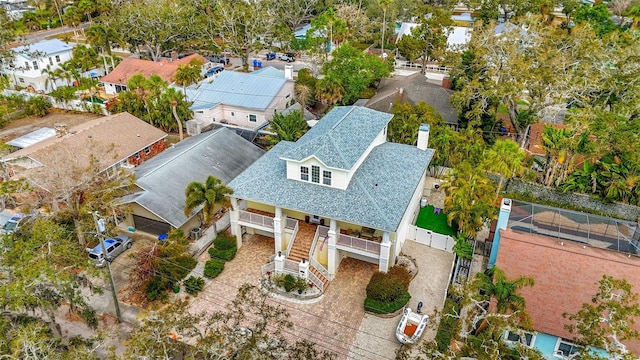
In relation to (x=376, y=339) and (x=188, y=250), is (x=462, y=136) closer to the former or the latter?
(x=376, y=339)

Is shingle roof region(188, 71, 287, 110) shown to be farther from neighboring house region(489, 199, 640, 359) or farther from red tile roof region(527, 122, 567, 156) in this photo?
neighboring house region(489, 199, 640, 359)

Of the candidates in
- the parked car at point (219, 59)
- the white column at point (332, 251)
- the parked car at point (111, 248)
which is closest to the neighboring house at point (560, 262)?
the white column at point (332, 251)

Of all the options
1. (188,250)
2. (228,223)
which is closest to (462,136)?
(228,223)

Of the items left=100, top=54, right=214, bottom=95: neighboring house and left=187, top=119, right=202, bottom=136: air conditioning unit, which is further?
left=100, top=54, right=214, bottom=95: neighboring house

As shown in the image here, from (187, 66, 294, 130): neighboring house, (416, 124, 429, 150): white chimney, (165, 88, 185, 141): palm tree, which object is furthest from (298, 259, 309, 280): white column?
(165, 88, 185, 141): palm tree

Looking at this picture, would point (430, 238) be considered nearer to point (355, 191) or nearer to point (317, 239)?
point (355, 191)

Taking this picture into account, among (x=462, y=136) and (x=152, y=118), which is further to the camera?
(x=152, y=118)
